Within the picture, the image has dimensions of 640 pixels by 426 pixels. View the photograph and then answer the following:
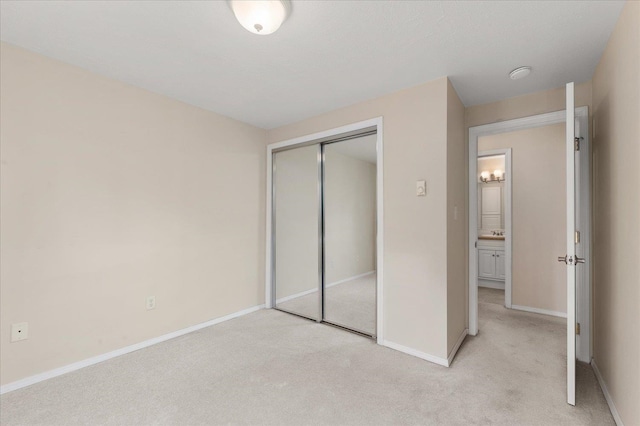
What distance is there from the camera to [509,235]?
12.6 feet

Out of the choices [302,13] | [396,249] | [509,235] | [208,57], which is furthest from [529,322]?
[208,57]

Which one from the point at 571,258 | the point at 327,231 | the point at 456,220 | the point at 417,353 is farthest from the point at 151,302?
the point at 571,258

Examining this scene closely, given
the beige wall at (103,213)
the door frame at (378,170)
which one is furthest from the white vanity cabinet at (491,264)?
the beige wall at (103,213)

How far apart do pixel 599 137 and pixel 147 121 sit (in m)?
3.81

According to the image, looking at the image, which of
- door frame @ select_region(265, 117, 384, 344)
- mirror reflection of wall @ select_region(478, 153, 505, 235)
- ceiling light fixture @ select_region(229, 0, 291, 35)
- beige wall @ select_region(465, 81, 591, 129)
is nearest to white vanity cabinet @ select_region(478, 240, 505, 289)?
mirror reflection of wall @ select_region(478, 153, 505, 235)

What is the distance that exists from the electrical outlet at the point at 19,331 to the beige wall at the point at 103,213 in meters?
0.03

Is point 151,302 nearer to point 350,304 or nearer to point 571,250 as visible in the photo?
point 350,304

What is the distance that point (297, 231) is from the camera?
3615 millimetres

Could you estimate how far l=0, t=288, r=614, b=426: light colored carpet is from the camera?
1728mm

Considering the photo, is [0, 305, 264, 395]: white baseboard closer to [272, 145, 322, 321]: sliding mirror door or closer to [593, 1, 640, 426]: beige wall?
[272, 145, 322, 321]: sliding mirror door

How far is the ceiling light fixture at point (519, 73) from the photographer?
7.29ft

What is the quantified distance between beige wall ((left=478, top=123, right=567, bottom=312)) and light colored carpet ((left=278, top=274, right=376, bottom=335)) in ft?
7.27

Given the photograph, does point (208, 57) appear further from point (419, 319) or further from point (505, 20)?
point (419, 319)

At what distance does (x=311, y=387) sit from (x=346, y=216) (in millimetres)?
1780
